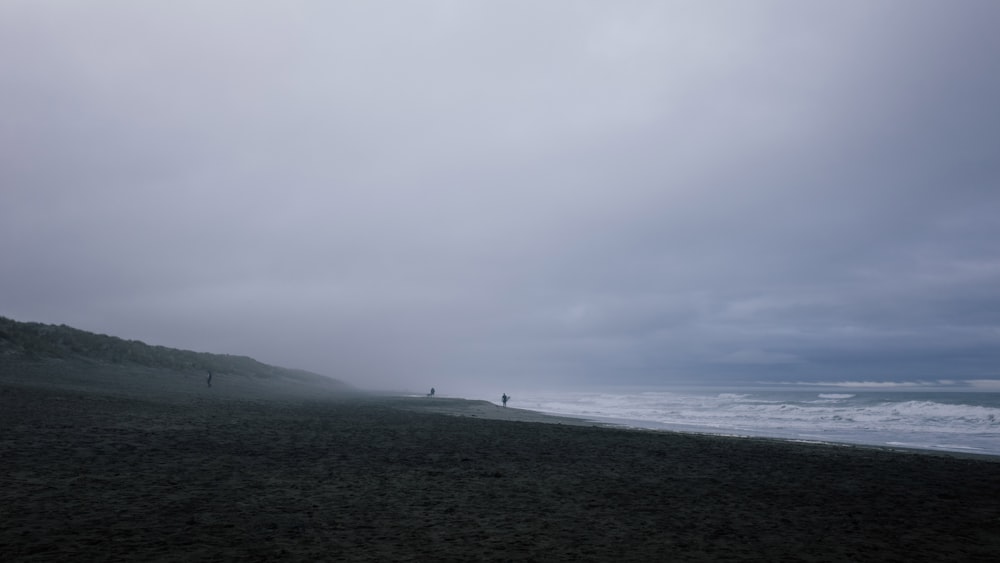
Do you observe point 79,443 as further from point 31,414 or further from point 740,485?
point 740,485

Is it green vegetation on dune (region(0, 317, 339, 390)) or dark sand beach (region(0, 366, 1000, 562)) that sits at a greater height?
green vegetation on dune (region(0, 317, 339, 390))

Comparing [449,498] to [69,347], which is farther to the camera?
[69,347]

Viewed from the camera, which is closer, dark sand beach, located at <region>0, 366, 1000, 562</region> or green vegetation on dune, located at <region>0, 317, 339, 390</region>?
dark sand beach, located at <region>0, 366, 1000, 562</region>

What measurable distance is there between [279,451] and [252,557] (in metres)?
9.70

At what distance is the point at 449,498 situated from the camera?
37.8 feet

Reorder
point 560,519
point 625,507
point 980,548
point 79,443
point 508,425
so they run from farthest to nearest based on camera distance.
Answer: point 508,425, point 79,443, point 625,507, point 560,519, point 980,548

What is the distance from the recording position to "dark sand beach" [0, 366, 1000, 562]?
8.06 metres

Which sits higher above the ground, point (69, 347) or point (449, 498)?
point (69, 347)

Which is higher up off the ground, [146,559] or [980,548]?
[980,548]

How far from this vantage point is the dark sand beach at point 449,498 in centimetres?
806

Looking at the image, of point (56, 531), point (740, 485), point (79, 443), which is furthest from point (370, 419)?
point (56, 531)

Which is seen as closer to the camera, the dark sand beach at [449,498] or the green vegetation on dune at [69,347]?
the dark sand beach at [449,498]

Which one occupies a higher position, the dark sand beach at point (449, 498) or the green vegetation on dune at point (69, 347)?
the green vegetation on dune at point (69, 347)

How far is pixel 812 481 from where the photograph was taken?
14.6 meters
